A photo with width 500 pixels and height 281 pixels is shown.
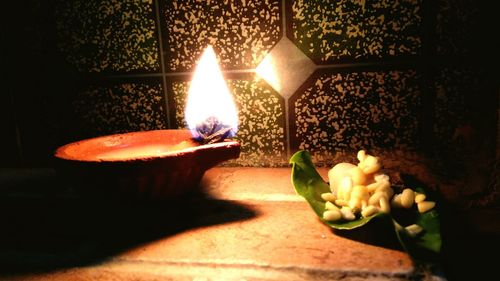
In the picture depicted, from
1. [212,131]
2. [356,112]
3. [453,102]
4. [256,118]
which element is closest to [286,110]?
[256,118]

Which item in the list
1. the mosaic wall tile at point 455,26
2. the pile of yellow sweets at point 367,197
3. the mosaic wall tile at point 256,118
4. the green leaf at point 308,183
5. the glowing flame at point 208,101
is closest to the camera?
the pile of yellow sweets at point 367,197

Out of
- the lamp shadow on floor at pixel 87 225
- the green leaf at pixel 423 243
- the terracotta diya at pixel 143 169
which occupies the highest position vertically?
the terracotta diya at pixel 143 169

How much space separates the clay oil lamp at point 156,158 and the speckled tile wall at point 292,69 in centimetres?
32

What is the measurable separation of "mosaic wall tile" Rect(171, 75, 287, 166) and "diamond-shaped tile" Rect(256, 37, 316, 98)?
4cm

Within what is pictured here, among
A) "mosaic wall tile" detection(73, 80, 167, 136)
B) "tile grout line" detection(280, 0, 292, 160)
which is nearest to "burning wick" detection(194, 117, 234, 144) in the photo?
"tile grout line" detection(280, 0, 292, 160)

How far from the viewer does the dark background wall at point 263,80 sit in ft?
4.93

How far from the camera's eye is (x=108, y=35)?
1766mm

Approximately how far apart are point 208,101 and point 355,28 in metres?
0.69

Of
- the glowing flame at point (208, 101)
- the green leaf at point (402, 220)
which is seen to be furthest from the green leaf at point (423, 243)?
the glowing flame at point (208, 101)

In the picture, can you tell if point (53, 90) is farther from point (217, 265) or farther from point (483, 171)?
point (483, 171)

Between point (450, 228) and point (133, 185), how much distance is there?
1.10 meters

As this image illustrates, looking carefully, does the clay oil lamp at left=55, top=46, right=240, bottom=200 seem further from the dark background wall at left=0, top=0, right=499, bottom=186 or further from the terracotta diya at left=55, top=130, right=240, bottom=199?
the dark background wall at left=0, top=0, right=499, bottom=186

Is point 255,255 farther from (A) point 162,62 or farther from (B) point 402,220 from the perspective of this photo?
(A) point 162,62

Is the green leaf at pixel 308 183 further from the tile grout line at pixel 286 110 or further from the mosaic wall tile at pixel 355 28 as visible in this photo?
the mosaic wall tile at pixel 355 28
